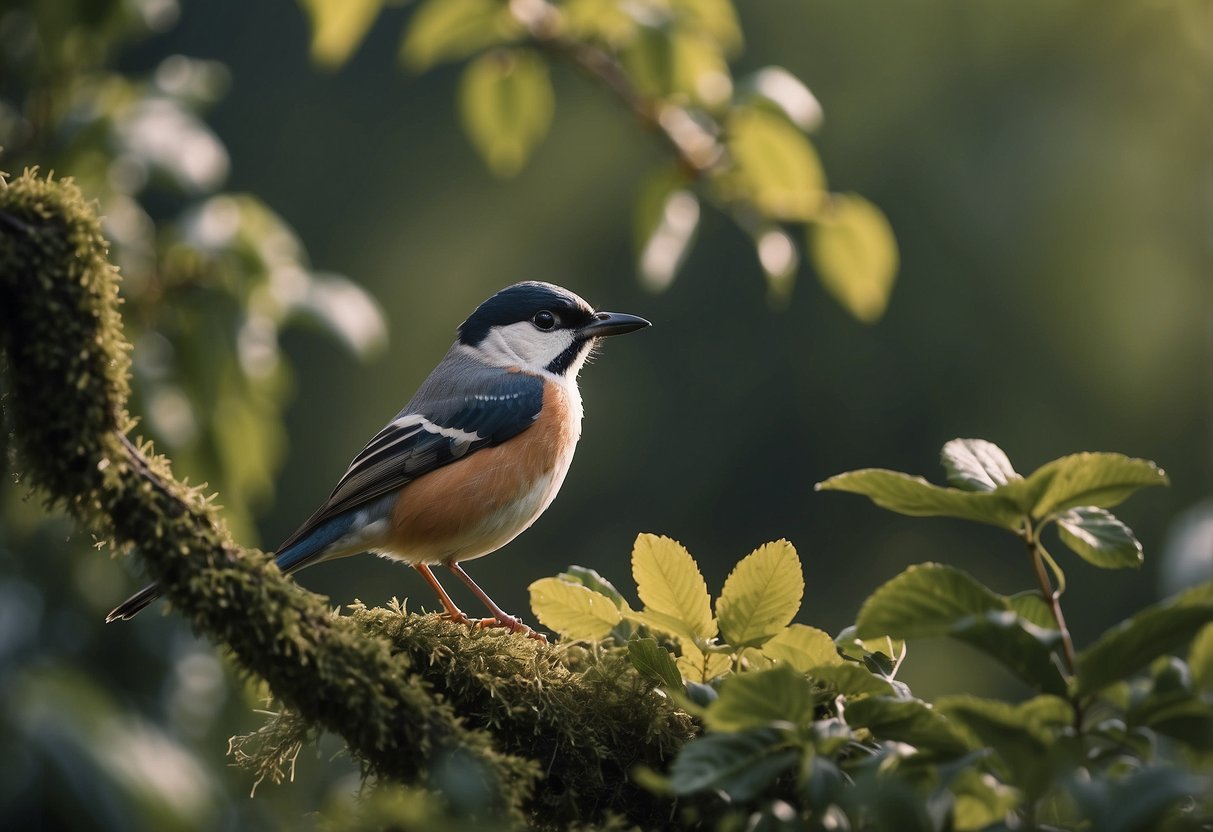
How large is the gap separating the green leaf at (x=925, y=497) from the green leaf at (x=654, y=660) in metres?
0.41

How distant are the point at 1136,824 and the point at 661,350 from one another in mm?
11876

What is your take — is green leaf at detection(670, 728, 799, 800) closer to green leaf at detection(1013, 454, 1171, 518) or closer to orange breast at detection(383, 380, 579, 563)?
green leaf at detection(1013, 454, 1171, 518)

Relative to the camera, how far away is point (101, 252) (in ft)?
5.62

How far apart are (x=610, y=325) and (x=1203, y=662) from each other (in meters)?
3.26

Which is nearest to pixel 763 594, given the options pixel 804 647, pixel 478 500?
pixel 804 647

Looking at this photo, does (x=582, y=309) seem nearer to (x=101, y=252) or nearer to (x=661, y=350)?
(x=101, y=252)

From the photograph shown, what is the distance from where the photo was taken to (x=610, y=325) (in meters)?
4.43

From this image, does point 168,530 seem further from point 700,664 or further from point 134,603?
point 134,603

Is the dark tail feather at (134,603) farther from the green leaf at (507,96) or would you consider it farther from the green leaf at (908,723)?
the green leaf at (908,723)

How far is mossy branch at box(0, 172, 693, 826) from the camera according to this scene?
5.37 feet

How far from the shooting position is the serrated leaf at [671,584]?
1.76 m

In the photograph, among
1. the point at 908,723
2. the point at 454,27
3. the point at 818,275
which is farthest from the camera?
the point at 818,275

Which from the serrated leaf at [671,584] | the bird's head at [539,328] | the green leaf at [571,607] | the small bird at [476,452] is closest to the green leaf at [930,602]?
the serrated leaf at [671,584]

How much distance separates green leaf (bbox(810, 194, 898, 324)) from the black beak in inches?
52.8
